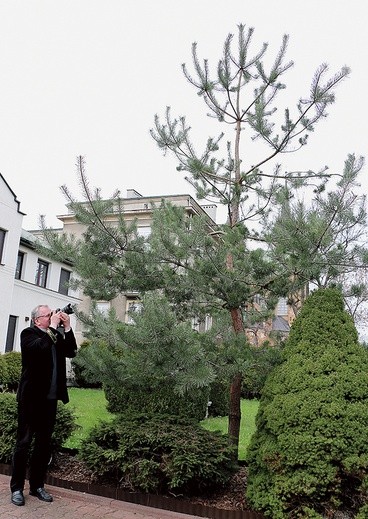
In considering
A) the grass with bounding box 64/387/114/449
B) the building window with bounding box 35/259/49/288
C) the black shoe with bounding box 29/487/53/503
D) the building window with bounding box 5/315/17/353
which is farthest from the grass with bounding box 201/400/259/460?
the building window with bounding box 35/259/49/288

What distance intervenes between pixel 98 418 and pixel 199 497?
283 cm

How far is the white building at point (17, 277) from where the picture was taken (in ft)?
53.6

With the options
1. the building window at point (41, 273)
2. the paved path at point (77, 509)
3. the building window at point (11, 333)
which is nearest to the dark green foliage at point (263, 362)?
the paved path at point (77, 509)

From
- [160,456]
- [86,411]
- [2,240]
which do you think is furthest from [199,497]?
[2,240]

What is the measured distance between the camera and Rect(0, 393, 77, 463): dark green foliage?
4.77 m

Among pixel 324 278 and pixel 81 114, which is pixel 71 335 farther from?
pixel 81 114

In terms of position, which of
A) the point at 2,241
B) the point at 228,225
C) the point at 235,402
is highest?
the point at 2,241

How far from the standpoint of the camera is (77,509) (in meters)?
3.89

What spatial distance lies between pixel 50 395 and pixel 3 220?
45.0 feet

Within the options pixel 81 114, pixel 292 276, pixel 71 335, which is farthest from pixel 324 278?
pixel 81 114

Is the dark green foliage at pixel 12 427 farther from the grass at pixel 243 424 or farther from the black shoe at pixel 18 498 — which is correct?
the grass at pixel 243 424

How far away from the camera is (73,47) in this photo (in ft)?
22.0

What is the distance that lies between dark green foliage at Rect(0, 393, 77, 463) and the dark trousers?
2.47 feet

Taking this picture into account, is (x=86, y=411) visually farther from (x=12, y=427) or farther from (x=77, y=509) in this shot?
(x=77, y=509)
